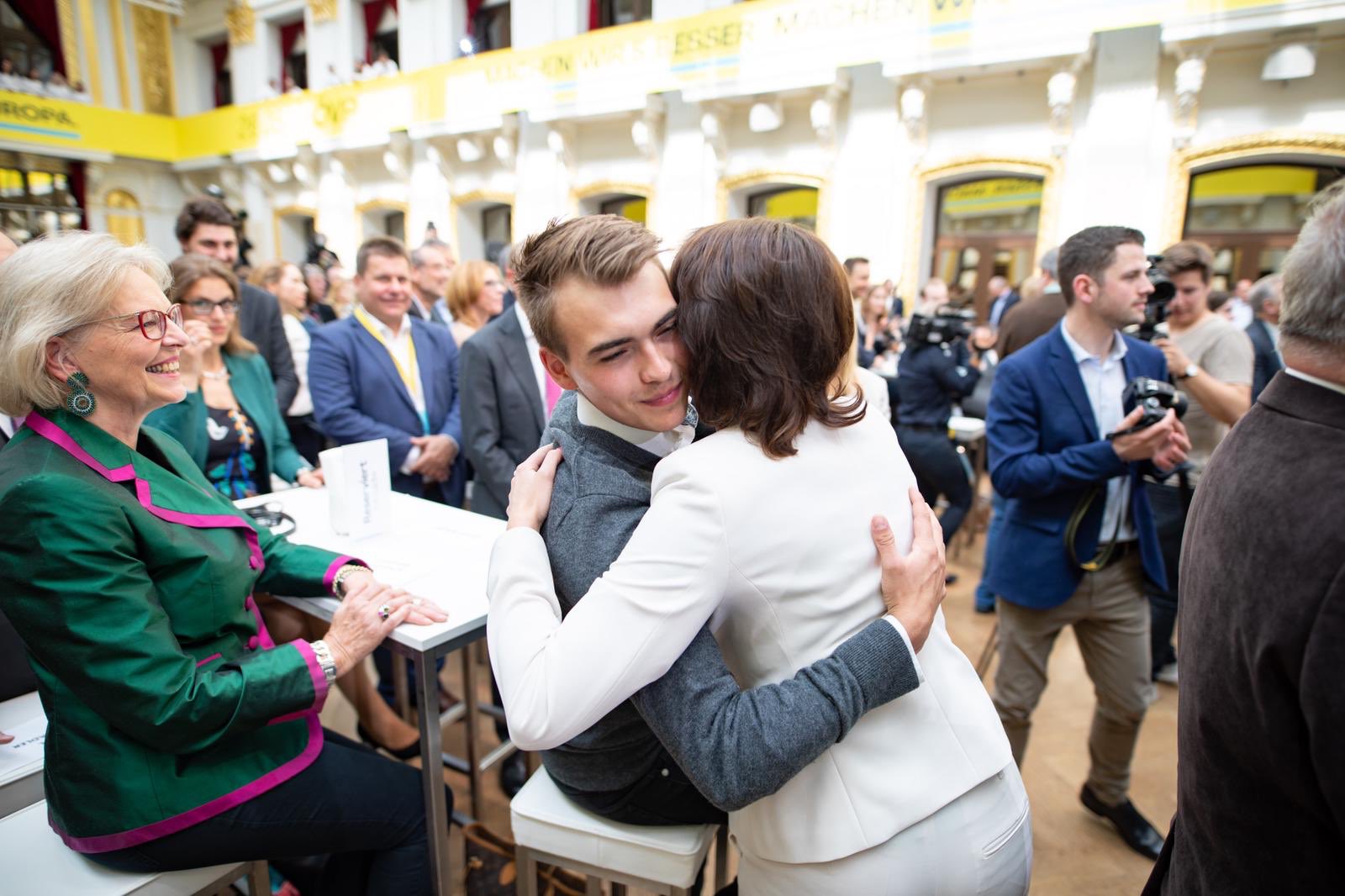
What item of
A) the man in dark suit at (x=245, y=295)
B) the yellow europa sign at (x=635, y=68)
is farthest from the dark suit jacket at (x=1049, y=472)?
the yellow europa sign at (x=635, y=68)

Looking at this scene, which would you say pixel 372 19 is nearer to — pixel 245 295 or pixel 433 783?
pixel 245 295

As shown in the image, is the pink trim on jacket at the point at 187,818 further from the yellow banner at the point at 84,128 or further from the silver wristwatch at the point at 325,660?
the yellow banner at the point at 84,128

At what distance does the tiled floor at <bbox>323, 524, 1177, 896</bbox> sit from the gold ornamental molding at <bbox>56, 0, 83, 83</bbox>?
55.5 ft

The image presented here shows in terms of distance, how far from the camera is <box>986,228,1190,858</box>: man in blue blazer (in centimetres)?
197

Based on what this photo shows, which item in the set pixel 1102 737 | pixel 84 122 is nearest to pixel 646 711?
pixel 1102 737

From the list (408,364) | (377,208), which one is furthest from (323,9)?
(408,364)

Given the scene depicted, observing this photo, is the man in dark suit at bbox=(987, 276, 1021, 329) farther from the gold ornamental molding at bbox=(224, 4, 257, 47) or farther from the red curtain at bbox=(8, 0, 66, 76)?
the red curtain at bbox=(8, 0, 66, 76)

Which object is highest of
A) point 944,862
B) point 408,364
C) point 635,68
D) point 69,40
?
point 69,40

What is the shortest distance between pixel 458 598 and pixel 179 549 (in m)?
0.54

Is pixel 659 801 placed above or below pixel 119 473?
below

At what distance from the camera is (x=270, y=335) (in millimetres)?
3590

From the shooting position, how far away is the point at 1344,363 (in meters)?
0.83

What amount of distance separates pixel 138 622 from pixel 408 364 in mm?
1969

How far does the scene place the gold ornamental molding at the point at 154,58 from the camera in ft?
47.9
